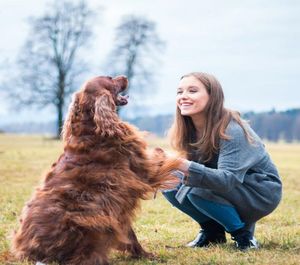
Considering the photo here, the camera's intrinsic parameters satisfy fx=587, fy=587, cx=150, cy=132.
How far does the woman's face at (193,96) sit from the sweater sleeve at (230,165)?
0.34 m

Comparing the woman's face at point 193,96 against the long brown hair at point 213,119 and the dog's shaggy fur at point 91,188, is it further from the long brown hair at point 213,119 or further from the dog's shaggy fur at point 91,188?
the dog's shaggy fur at point 91,188

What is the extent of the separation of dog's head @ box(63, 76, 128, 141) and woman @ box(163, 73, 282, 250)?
0.87 m

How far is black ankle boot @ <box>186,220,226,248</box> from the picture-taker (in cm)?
589

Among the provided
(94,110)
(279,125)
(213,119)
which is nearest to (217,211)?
(213,119)

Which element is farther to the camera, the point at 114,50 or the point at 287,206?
the point at 114,50

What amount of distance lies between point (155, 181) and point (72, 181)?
2.40 feet

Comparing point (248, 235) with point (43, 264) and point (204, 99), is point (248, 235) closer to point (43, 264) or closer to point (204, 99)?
point (204, 99)

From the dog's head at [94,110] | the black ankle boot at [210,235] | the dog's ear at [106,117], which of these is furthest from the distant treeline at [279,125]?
the dog's ear at [106,117]

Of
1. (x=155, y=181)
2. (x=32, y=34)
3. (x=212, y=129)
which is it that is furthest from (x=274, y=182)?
(x=32, y=34)

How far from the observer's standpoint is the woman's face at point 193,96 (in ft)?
17.9

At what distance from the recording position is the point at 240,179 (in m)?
5.25

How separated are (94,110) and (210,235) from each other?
1999 mm

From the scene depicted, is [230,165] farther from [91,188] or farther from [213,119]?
[91,188]

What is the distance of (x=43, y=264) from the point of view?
446 centimetres
